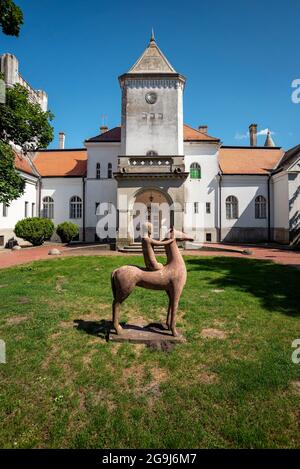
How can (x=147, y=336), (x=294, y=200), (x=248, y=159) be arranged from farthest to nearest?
(x=248, y=159), (x=294, y=200), (x=147, y=336)

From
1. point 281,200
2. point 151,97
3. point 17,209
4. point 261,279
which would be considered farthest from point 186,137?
point 261,279

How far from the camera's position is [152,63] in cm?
2369

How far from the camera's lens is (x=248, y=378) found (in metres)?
4.26

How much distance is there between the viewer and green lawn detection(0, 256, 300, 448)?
131 inches

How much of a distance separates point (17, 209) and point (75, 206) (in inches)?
237

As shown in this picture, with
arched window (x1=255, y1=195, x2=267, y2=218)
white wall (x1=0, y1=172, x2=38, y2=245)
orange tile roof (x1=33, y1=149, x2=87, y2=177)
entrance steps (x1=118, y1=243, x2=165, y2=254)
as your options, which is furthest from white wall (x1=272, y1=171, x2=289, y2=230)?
white wall (x1=0, y1=172, x2=38, y2=245)

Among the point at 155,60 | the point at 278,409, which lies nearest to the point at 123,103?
the point at 155,60

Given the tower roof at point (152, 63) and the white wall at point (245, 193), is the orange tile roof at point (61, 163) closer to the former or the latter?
the tower roof at point (152, 63)

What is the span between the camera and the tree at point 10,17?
10493mm

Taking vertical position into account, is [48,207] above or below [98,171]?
below

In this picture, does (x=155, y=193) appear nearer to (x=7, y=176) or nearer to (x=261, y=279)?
(x=7, y=176)

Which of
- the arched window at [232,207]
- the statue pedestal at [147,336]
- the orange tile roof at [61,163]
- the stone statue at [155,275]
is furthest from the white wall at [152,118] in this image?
the statue pedestal at [147,336]

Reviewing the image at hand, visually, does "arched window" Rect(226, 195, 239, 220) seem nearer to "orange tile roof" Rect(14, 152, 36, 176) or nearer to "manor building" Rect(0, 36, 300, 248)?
"manor building" Rect(0, 36, 300, 248)
